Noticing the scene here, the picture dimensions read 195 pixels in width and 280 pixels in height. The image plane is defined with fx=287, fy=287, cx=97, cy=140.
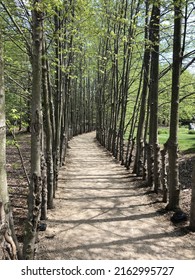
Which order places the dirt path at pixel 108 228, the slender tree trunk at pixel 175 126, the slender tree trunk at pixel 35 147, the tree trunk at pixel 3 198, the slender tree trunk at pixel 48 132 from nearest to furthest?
the tree trunk at pixel 3 198 < the slender tree trunk at pixel 35 147 < the dirt path at pixel 108 228 < the slender tree trunk at pixel 48 132 < the slender tree trunk at pixel 175 126

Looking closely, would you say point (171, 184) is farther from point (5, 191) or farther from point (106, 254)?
point (5, 191)

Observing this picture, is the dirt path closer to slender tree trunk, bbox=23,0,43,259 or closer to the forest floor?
the forest floor

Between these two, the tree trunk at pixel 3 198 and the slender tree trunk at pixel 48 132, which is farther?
the slender tree trunk at pixel 48 132

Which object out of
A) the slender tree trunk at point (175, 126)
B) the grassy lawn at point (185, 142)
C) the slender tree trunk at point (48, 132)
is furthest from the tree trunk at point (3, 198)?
the grassy lawn at point (185, 142)

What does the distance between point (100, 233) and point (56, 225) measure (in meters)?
0.99

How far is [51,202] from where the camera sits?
6.83 m

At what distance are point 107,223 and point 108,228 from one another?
0.86ft

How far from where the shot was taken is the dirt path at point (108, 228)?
4.64 m

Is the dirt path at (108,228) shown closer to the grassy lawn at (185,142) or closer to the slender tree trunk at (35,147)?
the slender tree trunk at (35,147)

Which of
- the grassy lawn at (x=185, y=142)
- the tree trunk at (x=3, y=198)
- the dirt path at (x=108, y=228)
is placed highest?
the tree trunk at (x=3, y=198)

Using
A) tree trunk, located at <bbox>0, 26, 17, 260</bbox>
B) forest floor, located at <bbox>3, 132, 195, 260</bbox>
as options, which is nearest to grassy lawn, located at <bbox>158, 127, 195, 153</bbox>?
forest floor, located at <bbox>3, 132, 195, 260</bbox>

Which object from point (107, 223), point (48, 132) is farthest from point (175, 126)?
point (48, 132)

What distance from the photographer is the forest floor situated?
4.68m
